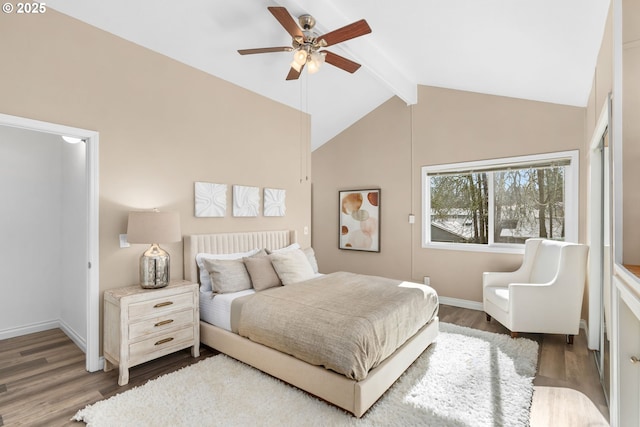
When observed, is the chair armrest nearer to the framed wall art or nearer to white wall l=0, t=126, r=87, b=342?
the framed wall art

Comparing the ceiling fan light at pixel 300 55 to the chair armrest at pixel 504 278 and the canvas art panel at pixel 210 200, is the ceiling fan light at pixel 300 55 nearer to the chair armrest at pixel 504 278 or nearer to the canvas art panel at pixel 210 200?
the canvas art panel at pixel 210 200

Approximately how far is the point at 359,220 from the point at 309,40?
3527 millimetres

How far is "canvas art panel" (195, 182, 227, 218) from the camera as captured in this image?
3.53m

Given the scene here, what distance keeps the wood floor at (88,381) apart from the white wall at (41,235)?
0.90ft

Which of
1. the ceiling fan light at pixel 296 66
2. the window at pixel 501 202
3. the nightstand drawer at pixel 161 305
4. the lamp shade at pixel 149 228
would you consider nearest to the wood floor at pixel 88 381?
the nightstand drawer at pixel 161 305

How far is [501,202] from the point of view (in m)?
4.45

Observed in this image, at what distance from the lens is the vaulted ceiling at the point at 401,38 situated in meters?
2.47

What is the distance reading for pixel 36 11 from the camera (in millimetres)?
2430

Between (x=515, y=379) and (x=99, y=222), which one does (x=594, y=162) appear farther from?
(x=99, y=222)

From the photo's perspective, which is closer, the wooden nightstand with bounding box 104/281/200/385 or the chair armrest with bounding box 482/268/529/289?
the wooden nightstand with bounding box 104/281/200/385

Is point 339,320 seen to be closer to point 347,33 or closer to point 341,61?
point 347,33

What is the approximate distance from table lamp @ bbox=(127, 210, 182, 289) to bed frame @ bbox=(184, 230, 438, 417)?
0.50 meters

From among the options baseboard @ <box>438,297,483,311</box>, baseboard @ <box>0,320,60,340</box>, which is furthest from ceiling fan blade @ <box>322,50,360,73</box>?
baseboard @ <box>0,320,60,340</box>

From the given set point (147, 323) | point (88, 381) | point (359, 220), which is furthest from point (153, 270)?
point (359, 220)
